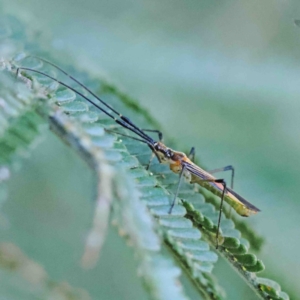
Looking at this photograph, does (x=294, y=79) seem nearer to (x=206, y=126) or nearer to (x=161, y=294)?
(x=206, y=126)

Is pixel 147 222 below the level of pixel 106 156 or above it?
below

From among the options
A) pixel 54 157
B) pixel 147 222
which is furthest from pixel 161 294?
pixel 54 157

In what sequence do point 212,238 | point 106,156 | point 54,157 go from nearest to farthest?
point 106,156
point 212,238
point 54,157

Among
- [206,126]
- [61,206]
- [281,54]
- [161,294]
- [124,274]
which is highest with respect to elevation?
[281,54]

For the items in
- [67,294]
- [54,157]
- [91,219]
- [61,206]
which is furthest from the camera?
[61,206]

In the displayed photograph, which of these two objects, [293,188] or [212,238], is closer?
[212,238]

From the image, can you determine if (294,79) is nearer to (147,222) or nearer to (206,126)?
(206,126)

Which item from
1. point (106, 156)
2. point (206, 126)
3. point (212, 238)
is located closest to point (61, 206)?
point (206, 126)
